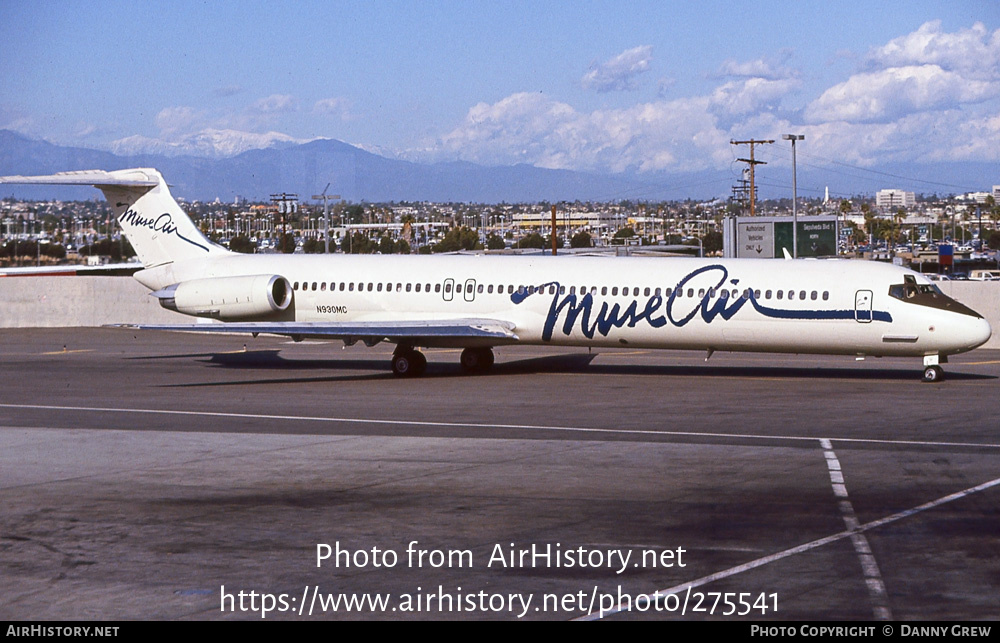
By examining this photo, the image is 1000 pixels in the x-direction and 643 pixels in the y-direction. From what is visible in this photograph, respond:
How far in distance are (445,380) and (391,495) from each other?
47.6 feet

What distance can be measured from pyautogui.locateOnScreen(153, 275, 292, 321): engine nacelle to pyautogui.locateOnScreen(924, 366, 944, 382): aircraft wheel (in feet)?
54.4

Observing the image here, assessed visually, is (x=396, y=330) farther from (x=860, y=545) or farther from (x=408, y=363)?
(x=860, y=545)

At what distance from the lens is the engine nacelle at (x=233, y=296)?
3173 centimetres

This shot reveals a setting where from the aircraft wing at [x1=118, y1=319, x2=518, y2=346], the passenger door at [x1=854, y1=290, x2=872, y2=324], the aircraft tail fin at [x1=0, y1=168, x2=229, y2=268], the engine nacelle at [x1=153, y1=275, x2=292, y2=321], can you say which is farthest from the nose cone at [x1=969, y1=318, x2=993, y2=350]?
the aircraft tail fin at [x1=0, y1=168, x2=229, y2=268]

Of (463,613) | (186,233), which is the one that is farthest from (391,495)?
(186,233)

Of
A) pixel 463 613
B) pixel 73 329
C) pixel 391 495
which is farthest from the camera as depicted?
pixel 73 329

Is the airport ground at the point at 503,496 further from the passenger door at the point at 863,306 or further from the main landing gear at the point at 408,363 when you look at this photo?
the passenger door at the point at 863,306

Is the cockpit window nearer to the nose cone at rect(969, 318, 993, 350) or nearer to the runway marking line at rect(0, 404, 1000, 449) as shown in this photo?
the nose cone at rect(969, 318, 993, 350)

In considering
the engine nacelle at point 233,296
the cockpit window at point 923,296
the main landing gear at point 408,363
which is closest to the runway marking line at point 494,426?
the main landing gear at point 408,363

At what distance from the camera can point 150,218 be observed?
34.7 metres

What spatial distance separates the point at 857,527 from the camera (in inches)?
516

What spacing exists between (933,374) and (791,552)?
17.3 m

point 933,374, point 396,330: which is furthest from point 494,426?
point 933,374

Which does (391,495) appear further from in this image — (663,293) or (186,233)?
(186,233)
